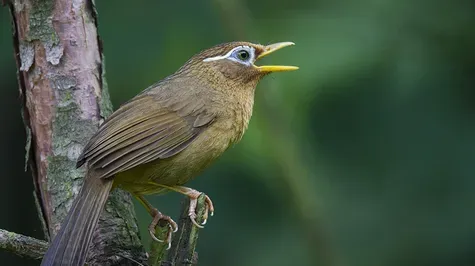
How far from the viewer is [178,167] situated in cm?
557

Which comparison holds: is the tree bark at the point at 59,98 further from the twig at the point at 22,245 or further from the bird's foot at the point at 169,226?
the twig at the point at 22,245

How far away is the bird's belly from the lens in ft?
18.2

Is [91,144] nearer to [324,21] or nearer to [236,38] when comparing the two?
[236,38]

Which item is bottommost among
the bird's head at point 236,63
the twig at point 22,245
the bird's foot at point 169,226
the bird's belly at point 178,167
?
the twig at point 22,245

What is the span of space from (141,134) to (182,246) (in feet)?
2.27

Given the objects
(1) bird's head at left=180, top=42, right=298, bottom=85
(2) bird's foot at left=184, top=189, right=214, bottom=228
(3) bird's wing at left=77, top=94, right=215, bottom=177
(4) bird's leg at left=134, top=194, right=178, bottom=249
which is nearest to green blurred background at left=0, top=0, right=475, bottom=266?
(1) bird's head at left=180, top=42, right=298, bottom=85

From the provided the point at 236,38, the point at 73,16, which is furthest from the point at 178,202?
the point at 73,16

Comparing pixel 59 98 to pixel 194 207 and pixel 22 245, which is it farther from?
pixel 194 207

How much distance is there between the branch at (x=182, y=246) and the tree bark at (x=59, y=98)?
0.50m

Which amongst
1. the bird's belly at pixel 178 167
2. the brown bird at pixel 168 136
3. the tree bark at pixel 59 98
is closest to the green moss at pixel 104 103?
the tree bark at pixel 59 98

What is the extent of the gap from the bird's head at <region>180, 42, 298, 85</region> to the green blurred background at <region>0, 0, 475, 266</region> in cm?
82

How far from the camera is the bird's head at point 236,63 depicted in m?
6.06

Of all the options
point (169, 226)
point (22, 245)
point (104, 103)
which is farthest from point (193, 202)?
point (104, 103)

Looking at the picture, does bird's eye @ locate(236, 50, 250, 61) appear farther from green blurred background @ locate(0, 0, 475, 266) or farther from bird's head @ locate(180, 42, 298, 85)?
green blurred background @ locate(0, 0, 475, 266)
